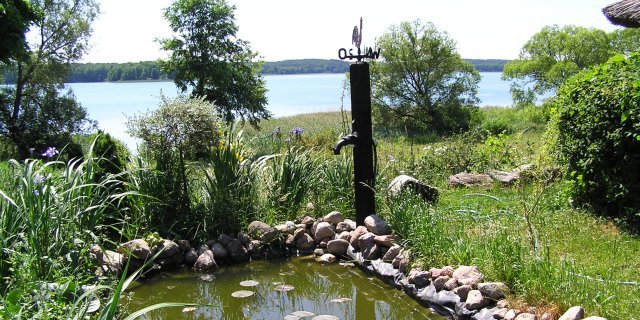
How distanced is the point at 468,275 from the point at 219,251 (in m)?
2.61

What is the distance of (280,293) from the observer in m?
5.22

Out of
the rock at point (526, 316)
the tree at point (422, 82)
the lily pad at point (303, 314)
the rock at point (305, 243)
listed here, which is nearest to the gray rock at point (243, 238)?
the rock at point (305, 243)

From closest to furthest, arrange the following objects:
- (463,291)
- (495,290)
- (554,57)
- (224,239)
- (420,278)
Answer: (495,290), (463,291), (420,278), (224,239), (554,57)

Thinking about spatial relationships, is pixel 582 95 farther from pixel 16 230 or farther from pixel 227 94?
pixel 227 94

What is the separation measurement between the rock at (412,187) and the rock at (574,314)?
101 inches

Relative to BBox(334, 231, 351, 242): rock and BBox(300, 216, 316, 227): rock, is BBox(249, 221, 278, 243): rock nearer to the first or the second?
BBox(300, 216, 316, 227): rock

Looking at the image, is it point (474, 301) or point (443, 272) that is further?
point (443, 272)

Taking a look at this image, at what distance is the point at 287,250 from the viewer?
20.9ft

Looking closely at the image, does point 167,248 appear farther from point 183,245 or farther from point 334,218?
point 334,218

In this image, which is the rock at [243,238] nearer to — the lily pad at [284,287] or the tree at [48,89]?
the lily pad at [284,287]

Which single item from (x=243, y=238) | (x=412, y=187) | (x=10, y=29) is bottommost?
(x=243, y=238)

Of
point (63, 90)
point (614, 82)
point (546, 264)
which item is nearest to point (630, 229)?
point (614, 82)

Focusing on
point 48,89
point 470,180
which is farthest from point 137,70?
point 470,180

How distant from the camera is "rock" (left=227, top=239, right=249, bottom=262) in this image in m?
6.09
